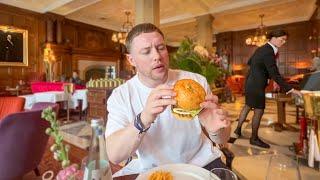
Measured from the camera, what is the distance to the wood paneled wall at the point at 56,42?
7371 mm

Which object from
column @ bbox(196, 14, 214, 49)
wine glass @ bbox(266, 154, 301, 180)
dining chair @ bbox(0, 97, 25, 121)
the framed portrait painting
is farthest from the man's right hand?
the framed portrait painting

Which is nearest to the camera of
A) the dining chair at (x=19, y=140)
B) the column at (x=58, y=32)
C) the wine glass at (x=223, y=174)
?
the wine glass at (x=223, y=174)

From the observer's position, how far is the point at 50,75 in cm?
820

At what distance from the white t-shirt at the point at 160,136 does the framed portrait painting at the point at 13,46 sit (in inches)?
300

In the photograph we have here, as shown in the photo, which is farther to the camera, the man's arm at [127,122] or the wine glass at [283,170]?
the man's arm at [127,122]

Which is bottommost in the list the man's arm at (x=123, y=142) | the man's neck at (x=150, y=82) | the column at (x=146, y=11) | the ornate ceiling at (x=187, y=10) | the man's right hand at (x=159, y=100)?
the man's arm at (x=123, y=142)

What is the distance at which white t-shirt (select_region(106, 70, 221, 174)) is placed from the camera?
1.06 metres

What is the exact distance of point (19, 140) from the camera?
70.1 inches

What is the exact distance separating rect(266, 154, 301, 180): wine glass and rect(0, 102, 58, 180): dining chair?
1714 millimetres

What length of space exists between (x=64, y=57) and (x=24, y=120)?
754 cm

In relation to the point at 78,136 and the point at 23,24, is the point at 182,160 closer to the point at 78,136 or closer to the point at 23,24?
the point at 78,136

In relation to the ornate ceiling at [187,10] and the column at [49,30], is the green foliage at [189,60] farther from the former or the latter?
the column at [49,30]

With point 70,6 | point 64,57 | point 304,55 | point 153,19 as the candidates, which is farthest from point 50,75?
point 304,55

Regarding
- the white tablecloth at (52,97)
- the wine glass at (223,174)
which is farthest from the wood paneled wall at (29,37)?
the wine glass at (223,174)
